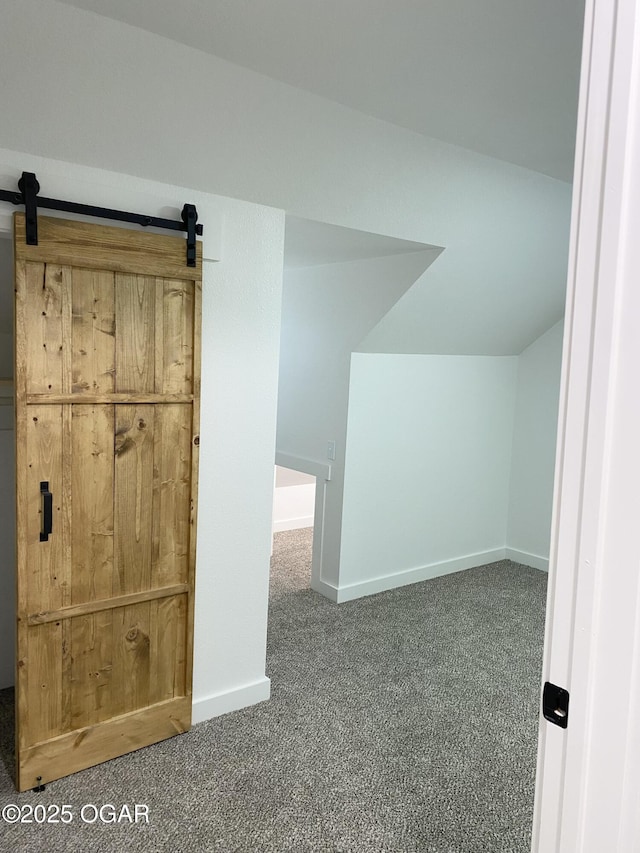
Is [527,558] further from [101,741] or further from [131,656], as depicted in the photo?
[101,741]

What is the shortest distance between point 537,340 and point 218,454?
322 cm

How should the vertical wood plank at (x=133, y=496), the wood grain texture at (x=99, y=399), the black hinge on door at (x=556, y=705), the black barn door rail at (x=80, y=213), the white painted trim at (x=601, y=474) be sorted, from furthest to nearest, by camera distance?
the vertical wood plank at (x=133, y=496)
the wood grain texture at (x=99, y=399)
the black barn door rail at (x=80, y=213)
the black hinge on door at (x=556, y=705)
the white painted trim at (x=601, y=474)

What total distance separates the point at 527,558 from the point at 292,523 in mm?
1981

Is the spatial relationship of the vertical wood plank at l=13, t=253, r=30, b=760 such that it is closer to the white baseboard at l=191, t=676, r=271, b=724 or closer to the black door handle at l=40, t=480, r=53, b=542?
the black door handle at l=40, t=480, r=53, b=542

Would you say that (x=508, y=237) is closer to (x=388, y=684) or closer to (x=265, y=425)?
(x=265, y=425)

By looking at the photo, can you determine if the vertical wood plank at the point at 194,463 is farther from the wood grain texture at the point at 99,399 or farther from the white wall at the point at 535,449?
the white wall at the point at 535,449

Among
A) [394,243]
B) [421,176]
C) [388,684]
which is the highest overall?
[421,176]

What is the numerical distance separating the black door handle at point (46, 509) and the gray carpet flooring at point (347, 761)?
3.08 feet

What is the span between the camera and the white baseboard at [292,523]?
584 centimetres

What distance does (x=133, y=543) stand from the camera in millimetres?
2621

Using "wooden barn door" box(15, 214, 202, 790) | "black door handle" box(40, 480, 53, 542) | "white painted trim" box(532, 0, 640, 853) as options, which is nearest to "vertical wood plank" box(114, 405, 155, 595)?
"wooden barn door" box(15, 214, 202, 790)

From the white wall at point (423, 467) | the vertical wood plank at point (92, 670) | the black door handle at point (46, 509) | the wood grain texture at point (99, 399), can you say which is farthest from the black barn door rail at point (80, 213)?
the white wall at point (423, 467)

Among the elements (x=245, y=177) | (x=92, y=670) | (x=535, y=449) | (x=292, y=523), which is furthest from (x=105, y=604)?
(x=535, y=449)

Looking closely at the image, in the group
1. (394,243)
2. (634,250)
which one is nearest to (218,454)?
(394,243)
